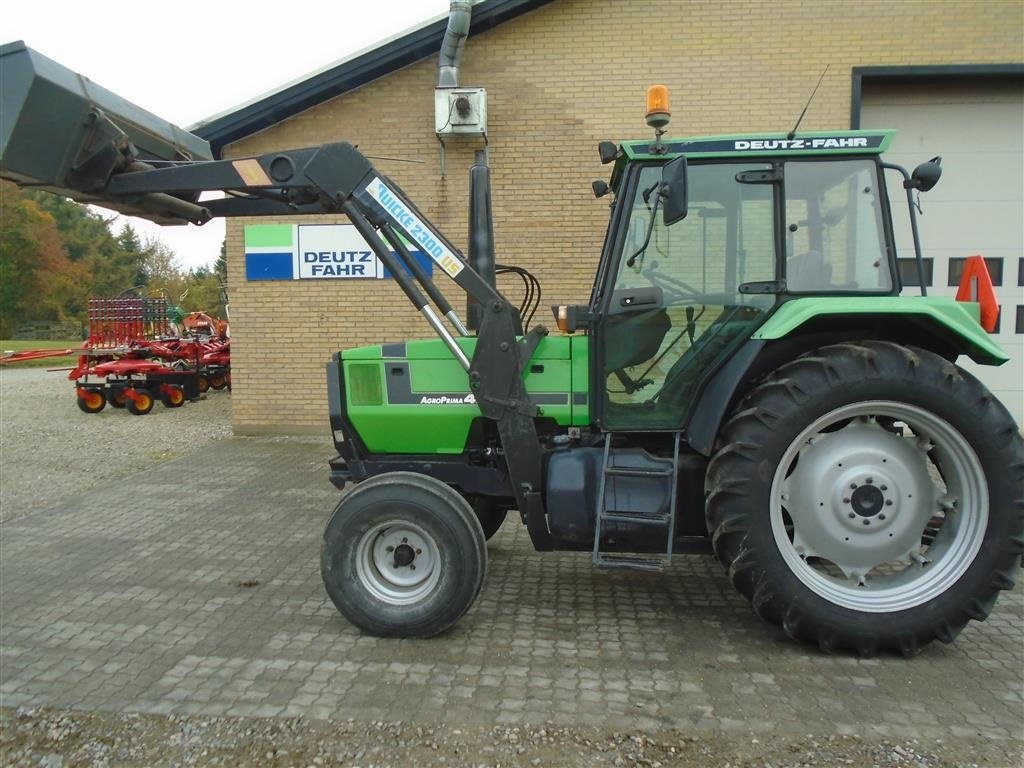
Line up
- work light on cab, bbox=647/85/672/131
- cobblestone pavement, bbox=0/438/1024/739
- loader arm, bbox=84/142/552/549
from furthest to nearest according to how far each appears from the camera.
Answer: loader arm, bbox=84/142/552/549, work light on cab, bbox=647/85/672/131, cobblestone pavement, bbox=0/438/1024/739

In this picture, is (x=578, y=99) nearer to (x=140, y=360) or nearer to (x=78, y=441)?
(x=78, y=441)

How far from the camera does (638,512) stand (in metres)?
3.64

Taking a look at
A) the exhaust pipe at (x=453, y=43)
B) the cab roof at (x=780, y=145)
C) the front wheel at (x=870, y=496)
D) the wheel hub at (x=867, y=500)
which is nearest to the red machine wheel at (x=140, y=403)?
the exhaust pipe at (x=453, y=43)

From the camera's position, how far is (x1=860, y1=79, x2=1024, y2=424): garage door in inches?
343

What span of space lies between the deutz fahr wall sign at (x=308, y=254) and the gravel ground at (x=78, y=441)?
240cm

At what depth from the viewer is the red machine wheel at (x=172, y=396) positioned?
42.7 feet

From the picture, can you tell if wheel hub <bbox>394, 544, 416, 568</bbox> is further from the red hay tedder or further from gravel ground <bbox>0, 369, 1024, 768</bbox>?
the red hay tedder

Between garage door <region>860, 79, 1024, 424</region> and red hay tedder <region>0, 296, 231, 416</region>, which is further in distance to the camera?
red hay tedder <region>0, 296, 231, 416</region>

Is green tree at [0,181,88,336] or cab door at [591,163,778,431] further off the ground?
green tree at [0,181,88,336]

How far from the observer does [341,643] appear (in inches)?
146

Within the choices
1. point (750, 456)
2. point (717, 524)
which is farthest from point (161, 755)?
point (750, 456)

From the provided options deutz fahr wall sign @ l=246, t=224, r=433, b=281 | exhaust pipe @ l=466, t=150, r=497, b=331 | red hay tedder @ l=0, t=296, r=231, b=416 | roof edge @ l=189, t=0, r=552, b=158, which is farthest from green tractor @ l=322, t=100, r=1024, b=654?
red hay tedder @ l=0, t=296, r=231, b=416

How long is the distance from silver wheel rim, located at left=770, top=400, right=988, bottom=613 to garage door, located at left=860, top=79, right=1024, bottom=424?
19.8ft

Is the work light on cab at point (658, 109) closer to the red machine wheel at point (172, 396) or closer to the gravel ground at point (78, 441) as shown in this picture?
the gravel ground at point (78, 441)
